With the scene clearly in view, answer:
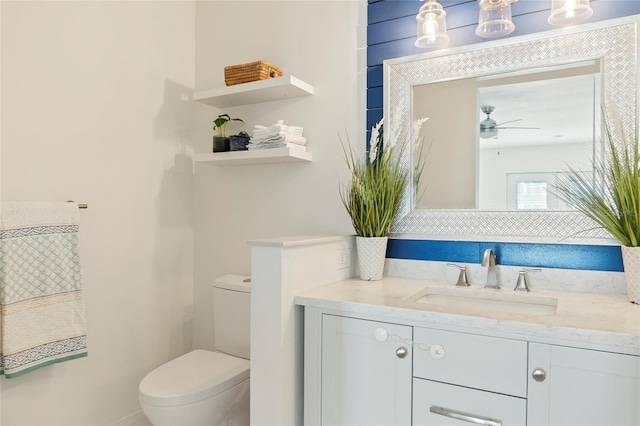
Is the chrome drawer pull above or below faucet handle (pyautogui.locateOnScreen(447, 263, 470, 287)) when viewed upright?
below

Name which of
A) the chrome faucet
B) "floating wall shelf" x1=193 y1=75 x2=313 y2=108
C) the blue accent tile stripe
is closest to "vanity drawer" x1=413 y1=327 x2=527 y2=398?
the chrome faucet

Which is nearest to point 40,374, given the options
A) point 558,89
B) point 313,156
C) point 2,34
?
point 2,34

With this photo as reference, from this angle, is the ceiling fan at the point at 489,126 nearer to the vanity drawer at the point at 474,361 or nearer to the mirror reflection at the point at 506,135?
the mirror reflection at the point at 506,135

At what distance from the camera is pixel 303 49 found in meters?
2.12

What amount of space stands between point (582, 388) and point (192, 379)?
1418 mm

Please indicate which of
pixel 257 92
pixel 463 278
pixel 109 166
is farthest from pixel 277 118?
pixel 463 278

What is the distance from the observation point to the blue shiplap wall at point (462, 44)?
1528 millimetres

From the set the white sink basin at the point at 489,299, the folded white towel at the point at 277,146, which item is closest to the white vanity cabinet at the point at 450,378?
the white sink basin at the point at 489,299

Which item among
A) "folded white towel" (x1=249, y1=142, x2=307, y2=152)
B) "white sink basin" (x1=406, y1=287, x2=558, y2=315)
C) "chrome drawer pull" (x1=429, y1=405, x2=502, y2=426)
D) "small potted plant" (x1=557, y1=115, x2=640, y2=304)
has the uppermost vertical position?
"folded white towel" (x1=249, y1=142, x2=307, y2=152)

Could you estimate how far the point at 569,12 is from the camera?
1480mm

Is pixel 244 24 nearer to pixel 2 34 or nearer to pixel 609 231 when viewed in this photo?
pixel 2 34

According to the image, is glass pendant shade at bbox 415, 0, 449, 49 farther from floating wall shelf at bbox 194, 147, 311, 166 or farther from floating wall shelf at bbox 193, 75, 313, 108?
floating wall shelf at bbox 194, 147, 311, 166

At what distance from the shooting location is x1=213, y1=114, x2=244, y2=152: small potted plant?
2176 mm

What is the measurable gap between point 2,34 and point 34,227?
0.77 metres
